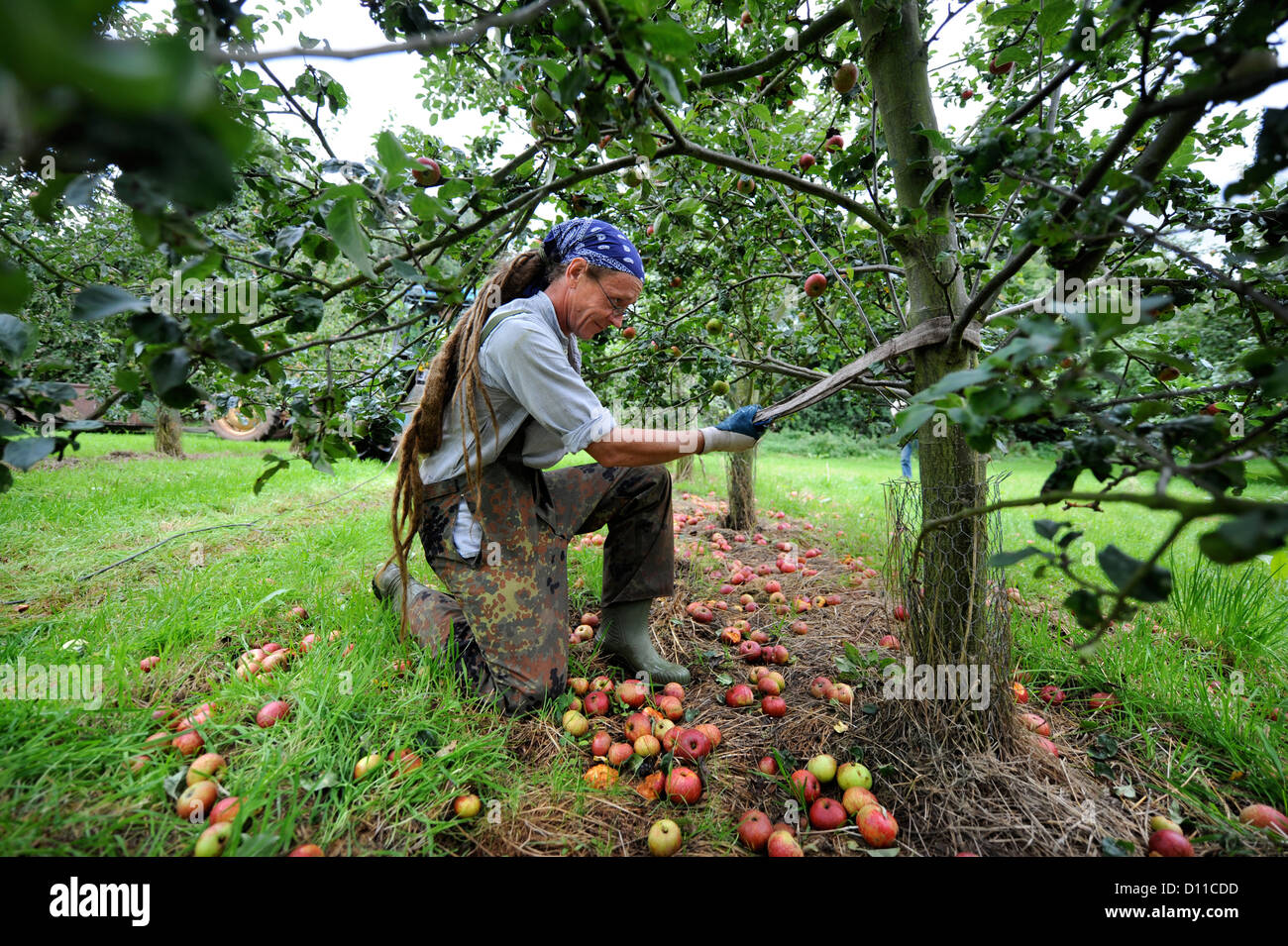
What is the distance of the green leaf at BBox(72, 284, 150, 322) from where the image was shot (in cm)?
73

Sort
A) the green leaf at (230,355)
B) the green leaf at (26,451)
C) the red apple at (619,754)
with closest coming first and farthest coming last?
1. the green leaf at (26,451)
2. the green leaf at (230,355)
3. the red apple at (619,754)

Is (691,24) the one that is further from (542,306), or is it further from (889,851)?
(889,851)

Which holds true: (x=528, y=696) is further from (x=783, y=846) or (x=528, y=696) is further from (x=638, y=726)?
(x=783, y=846)

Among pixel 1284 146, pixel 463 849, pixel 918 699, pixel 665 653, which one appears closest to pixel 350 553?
pixel 665 653

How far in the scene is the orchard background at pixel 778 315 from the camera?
0.70 meters

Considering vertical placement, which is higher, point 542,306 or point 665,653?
point 542,306

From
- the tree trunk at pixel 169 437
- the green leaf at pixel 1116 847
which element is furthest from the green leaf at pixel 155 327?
the tree trunk at pixel 169 437

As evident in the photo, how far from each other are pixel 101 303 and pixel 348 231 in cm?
35

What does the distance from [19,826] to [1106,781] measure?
8.62 ft

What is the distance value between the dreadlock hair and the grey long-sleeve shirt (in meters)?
0.05

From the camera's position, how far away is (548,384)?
5.56ft

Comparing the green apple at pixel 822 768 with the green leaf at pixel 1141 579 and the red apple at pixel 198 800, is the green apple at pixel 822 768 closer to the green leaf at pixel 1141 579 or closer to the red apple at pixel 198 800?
the green leaf at pixel 1141 579

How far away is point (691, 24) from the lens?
1.98m

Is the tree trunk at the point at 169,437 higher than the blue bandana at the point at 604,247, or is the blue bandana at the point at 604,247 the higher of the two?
the blue bandana at the point at 604,247
